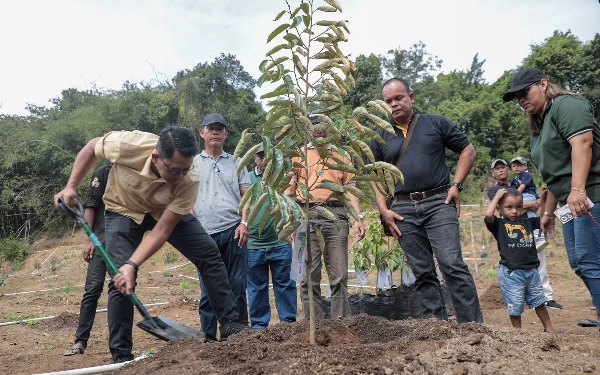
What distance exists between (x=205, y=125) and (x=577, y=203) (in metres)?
3.03

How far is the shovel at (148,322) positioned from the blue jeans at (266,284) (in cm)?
133

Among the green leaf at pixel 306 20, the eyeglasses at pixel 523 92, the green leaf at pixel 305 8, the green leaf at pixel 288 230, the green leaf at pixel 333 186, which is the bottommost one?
the green leaf at pixel 288 230

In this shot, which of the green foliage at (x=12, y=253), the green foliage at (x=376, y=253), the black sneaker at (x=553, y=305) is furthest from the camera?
the green foliage at (x=12, y=253)

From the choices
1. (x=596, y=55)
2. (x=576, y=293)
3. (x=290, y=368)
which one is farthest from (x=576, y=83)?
(x=290, y=368)

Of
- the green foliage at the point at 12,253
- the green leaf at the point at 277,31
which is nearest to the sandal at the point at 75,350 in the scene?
the green leaf at the point at 277,31

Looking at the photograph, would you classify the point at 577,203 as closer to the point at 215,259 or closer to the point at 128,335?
the point at 215,259

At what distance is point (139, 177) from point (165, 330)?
102 cm

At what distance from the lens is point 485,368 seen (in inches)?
79.9

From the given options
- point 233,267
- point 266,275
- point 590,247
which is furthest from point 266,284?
point 590,247

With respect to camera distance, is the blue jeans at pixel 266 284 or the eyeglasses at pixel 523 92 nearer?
the eyeglasses at pixel 523 92

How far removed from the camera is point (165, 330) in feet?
10.9

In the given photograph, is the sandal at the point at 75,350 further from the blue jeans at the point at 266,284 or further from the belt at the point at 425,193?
the belt at the point at 425,193

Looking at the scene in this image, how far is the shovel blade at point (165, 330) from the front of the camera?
3.20 m

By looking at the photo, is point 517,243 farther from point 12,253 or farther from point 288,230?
point 12,253
